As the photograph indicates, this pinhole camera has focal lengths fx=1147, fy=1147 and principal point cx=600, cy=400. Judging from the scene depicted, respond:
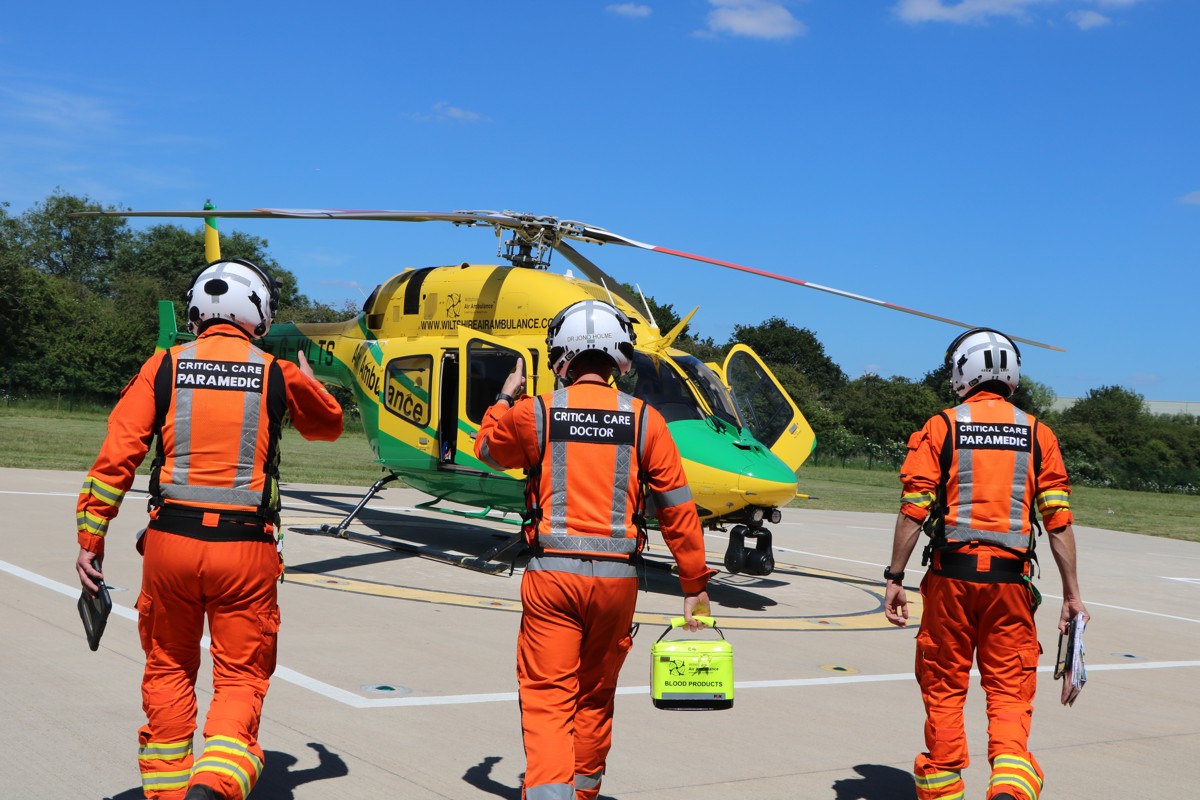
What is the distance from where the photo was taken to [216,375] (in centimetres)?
434

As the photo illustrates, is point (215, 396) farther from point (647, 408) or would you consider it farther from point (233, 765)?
point (647, 408)

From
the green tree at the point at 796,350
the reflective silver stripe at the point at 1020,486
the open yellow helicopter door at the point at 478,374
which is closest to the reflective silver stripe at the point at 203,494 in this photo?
the reflective silver stripe at the point at 1020,486

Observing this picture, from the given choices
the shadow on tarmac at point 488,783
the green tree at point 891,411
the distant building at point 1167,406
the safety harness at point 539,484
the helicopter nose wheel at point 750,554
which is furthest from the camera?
the distant building at point 1167,406

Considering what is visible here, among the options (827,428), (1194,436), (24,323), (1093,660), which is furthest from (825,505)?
(1194,436)

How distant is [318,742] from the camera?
17.5ft

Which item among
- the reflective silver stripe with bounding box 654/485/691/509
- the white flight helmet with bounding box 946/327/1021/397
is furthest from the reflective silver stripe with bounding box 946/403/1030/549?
the reflective silver stripe with bounding box 654/485/691/509

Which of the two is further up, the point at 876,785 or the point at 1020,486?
the point at 1020,486

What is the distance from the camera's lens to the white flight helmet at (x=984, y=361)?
17.0ft

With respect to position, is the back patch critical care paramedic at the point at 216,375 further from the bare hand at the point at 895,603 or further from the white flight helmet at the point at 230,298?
the bare hand at the point at 895,603

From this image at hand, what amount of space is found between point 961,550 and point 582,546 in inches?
69.4

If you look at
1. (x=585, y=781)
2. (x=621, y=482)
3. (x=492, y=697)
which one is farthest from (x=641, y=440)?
(x=492, y=697)

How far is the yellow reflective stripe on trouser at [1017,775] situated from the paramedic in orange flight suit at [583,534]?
1.34 meters

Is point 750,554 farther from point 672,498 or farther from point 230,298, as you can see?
point 230,298

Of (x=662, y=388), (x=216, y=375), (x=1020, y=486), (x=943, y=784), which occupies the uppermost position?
(x=662, y=388)
